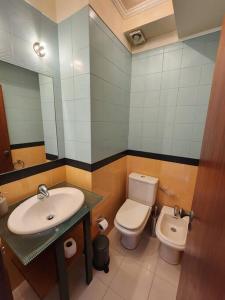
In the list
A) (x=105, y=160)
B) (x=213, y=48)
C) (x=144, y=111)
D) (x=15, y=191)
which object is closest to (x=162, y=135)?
(x=144, y=111)

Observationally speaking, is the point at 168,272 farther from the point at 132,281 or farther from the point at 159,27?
the point at 159,27

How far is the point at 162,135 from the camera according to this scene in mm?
1725

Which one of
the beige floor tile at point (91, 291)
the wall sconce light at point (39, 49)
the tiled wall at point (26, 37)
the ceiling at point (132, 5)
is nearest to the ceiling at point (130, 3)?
the ceiling at point (132, 5)

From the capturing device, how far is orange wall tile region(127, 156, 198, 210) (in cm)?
164

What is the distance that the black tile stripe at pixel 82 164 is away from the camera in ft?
3.62

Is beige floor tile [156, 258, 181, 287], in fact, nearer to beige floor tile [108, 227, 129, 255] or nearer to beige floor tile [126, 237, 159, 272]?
beige floor tile [126, 237, 159, 272]

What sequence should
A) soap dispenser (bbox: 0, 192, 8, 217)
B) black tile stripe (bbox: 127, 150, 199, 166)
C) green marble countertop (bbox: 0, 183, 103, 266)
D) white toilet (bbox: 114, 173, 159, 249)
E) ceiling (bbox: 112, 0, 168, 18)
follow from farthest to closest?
black tile stripe (bbox: 127, 150, 199, 166) < white toilet (bbox: 114, 173, 159, 249) < ceiling (bbox: 112, 0, 168, 18) < soap dispenser (bbox: 0, 192, 8, 217) < green marble countertop (bbox: 0, 183, 103, 266)

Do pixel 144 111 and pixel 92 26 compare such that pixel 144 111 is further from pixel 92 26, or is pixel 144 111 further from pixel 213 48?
pixel 92 26

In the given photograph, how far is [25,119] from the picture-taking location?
1191mm

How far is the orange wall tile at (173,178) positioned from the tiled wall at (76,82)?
91 cm

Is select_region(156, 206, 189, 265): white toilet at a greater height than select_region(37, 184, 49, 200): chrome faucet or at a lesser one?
lesser

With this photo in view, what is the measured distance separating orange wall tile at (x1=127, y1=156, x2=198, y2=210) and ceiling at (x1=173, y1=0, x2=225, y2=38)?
4.51 feet

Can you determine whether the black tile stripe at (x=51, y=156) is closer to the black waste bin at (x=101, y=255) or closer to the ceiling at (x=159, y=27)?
the black waste bin at (x=101, y=255)

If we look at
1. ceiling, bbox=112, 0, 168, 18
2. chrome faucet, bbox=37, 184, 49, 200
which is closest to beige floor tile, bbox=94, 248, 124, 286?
chrome faucet, bbox=37, 184, 49, 200
